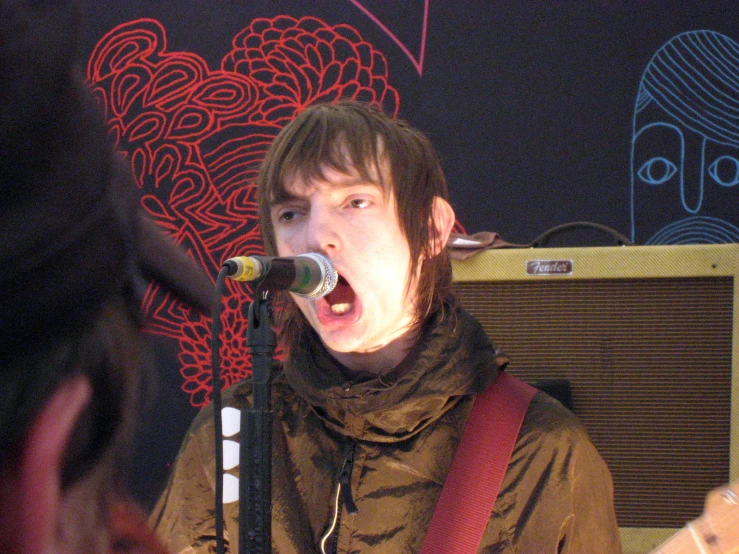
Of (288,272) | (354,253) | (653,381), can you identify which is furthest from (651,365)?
(288,272)

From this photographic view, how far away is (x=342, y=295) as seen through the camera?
175cm

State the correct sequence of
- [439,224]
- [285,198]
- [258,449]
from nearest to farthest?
[258,449] < [285,198] < [439,224]

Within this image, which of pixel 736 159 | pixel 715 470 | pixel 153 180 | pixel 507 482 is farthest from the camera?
pixel 153 180

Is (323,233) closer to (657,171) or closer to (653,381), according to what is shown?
(653,381)

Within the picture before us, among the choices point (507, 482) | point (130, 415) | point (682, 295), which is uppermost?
point (130, 415)

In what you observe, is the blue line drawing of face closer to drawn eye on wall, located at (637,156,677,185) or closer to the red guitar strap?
drawn eye on wall, located at (637,156,677,185)

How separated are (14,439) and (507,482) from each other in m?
1.38

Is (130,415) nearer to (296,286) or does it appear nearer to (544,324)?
(296,286)

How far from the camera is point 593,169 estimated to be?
268 centimetres

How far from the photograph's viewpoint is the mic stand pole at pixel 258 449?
116 centimetres

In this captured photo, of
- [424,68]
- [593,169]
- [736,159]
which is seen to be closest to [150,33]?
[424,68]

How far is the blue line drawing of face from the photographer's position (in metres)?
2.58

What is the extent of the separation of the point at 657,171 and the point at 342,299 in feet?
4.34

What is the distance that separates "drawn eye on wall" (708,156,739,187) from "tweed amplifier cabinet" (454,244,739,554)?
0.47 meters
